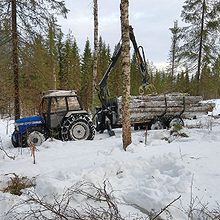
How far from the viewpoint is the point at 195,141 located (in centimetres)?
500

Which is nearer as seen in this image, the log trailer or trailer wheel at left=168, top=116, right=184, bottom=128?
the log trailer

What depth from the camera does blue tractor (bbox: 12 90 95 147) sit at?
22.4 ft

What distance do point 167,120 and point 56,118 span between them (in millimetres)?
5666

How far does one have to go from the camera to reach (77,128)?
7281mm

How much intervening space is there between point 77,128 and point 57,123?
32.6 inches

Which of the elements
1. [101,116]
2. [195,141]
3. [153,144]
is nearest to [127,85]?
[153,144]

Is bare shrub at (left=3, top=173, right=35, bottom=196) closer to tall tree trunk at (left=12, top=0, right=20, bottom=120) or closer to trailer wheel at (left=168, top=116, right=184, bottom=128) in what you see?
tall tree trunk at (left=12, top=0, right=20, bottom=120)

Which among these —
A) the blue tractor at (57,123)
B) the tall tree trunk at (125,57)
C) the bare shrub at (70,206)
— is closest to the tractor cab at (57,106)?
the blue tractor at (57,123)

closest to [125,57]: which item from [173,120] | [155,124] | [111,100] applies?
[111,100]

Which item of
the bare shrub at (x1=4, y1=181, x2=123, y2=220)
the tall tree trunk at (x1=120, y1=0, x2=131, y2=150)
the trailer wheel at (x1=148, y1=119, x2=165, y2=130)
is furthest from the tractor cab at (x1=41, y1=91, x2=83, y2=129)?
the bare shrub at (x1=4, y1=181, x2=123, y2=220)

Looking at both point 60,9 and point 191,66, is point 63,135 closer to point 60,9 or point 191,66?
point 60,9

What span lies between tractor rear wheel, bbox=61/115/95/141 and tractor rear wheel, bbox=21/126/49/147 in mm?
741

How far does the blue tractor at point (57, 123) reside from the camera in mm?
6832

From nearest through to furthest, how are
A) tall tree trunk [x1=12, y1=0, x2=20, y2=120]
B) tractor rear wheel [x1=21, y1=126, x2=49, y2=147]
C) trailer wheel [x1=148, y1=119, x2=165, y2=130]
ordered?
1. tractor rear wheel [x1=21, y1=126, x2=49, y2=147]
2. tall tree trunk [x1=12, y1=0, x2=20, y2=120]
3. trailer wheel [x1=148, y1=119, x2=165, y2=130]
